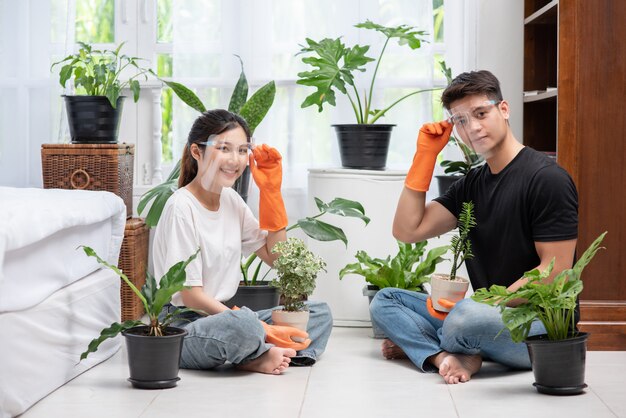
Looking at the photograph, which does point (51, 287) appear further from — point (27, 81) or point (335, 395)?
point (27, 81)

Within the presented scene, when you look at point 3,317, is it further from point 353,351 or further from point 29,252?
point 353,351

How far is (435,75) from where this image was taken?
12.6 feet

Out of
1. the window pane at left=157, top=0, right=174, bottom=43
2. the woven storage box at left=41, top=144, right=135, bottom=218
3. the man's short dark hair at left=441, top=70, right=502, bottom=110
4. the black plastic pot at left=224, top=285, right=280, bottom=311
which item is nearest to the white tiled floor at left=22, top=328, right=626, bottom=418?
the black plastic pot at left=224, top=285, right=280, bottom=311

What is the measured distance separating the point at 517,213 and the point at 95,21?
2254mm

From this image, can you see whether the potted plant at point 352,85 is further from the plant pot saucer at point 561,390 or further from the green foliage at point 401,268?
the plant pot saucer at point 561,390

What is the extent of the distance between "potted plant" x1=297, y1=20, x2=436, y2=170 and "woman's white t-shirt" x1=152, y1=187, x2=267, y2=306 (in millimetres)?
815

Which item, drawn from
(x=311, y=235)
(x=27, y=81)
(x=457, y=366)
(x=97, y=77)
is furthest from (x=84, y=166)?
(x=457, y=366)

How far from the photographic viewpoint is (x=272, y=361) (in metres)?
2.58

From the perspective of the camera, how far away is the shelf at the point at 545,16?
131 inches

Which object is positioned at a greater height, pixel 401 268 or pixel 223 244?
pixel 223 244

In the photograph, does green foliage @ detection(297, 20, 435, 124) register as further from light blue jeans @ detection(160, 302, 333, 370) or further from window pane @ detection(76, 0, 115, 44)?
light blue jeans @ detection(160, 302, 333, 370)

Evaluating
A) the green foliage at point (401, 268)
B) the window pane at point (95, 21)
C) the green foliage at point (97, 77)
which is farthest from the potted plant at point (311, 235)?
the window pane at point (95, 21)

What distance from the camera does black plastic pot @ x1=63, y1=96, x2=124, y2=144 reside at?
3477 millimetres

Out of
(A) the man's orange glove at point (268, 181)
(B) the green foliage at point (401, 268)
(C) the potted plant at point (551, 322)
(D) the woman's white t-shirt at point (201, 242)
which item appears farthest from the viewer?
(B) the green foliage at point (401, 268)
